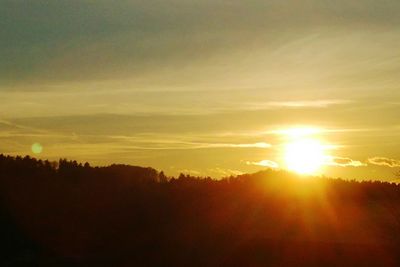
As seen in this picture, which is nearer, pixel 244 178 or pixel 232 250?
pixel 232 250

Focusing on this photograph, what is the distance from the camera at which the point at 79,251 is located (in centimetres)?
3622

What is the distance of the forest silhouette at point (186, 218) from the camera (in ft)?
112

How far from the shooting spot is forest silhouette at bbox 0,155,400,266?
34031 mm

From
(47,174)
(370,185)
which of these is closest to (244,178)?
(370,185)

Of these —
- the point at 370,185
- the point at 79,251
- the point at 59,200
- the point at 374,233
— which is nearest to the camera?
the point at 79,251

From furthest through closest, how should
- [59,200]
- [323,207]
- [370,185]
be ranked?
[370,185]
[323,207]
[59,200]

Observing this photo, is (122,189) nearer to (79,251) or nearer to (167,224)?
(167,224)

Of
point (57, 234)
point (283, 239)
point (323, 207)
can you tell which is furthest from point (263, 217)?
point (57, 234)

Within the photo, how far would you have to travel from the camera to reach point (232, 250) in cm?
3572

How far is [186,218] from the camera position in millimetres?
44688

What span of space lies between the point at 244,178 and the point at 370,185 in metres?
8.08

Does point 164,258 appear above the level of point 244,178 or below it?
below

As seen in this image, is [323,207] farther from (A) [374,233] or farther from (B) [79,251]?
(B) [79,251]

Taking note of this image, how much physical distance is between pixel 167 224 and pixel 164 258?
9.51 m
